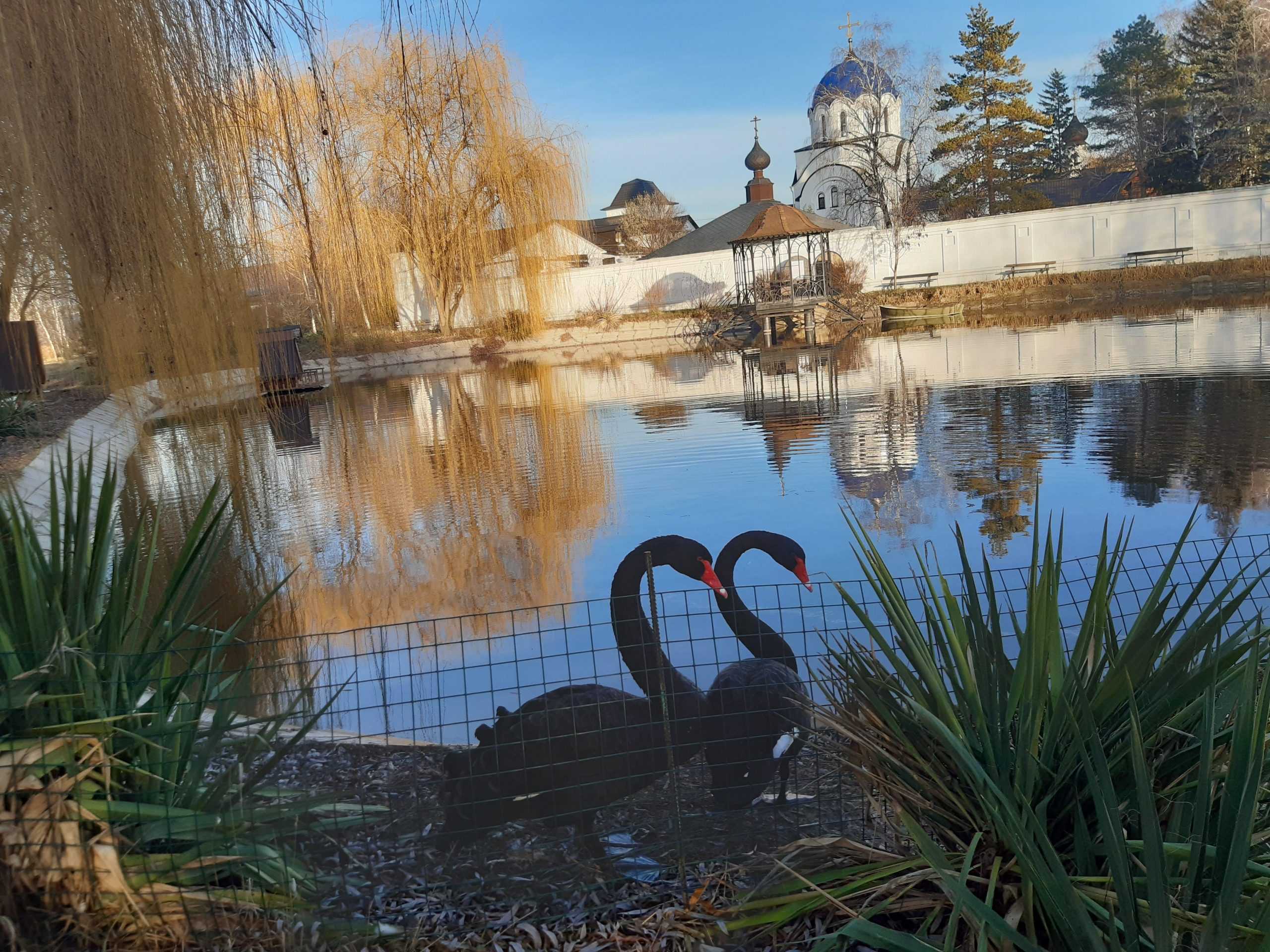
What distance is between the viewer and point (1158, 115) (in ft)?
145

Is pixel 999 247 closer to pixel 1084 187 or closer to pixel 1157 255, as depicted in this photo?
pixel 1157 255

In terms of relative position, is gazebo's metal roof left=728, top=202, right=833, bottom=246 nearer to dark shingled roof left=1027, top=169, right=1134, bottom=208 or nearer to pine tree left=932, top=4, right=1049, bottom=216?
pine tree left=932, top=4, right=1049, bottom=216

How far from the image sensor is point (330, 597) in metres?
6.39

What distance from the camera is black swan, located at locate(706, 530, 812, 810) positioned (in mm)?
2977

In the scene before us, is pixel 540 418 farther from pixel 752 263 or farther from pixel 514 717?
pixel 752 263

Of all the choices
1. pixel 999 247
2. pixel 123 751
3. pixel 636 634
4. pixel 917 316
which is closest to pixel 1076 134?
pixel 999 247

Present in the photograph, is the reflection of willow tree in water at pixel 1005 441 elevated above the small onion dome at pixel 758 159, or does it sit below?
below

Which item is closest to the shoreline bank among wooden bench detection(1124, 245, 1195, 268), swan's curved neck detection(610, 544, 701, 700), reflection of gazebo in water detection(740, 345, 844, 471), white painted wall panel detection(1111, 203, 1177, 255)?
wooden bench detection(1124, 245, 1195, 268)

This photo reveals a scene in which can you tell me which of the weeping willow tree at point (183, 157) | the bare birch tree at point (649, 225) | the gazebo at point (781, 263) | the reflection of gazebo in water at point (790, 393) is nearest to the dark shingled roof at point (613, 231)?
the bare birch tree at point (649, 225)

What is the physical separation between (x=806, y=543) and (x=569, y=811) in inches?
157

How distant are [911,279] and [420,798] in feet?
131

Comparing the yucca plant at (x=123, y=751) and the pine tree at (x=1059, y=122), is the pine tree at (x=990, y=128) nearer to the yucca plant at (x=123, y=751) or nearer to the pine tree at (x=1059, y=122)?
the pine tree at (x=1059, y=122)

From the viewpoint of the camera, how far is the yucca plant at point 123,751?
209 cm

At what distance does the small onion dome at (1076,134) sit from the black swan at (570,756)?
69.8 metres
